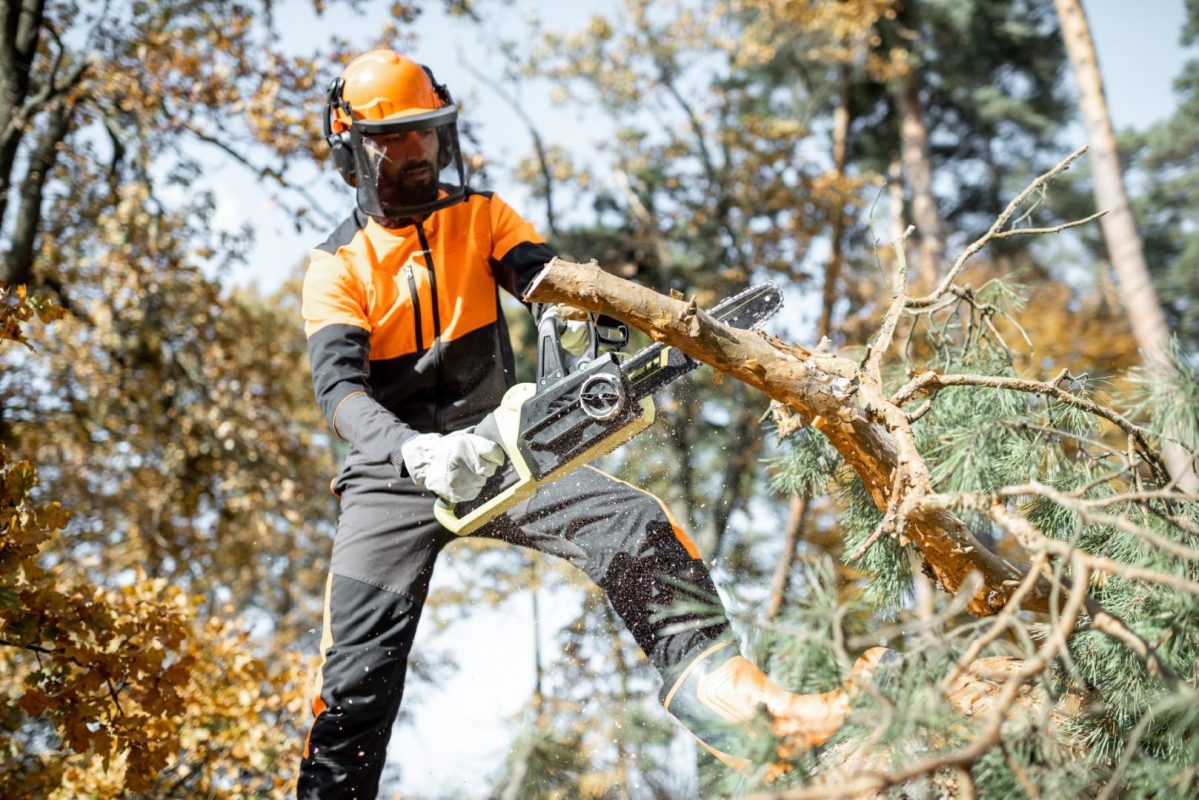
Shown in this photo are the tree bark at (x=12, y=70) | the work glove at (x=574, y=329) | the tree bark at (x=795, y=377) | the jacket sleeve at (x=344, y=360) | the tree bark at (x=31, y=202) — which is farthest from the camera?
the tree bark at (x=31, y=202)

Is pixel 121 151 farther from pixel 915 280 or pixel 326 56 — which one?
pixel 915 280

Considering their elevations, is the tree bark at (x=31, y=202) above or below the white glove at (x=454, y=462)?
above

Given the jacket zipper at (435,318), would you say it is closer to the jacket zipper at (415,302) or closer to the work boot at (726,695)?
the jacket zipper at (415,302)

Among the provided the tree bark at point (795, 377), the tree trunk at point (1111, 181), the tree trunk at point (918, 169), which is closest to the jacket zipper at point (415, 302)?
the tree bark at point (795, 377)

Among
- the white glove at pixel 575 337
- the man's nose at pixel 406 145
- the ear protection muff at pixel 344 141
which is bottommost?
the white glove at pixel 575 337

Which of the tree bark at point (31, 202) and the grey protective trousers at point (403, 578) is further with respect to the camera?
the tree bark at point (31, 202)

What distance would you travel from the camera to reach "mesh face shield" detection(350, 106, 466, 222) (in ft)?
9.57

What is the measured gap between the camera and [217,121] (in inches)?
253

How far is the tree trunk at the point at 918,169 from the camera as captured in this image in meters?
13.9

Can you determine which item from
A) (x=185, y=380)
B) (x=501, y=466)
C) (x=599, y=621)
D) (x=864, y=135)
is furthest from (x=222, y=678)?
(x=864, y=135)

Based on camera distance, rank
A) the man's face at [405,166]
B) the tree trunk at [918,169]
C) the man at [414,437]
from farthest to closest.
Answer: the tree trunk at [918,169]
the man's face at [405,166]
the man at [414,437]

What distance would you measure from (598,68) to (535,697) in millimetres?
9811

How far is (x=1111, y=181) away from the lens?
8984mm

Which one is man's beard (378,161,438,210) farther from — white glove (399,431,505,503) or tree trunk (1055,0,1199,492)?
tree trunk (1055,0,1199,492)
